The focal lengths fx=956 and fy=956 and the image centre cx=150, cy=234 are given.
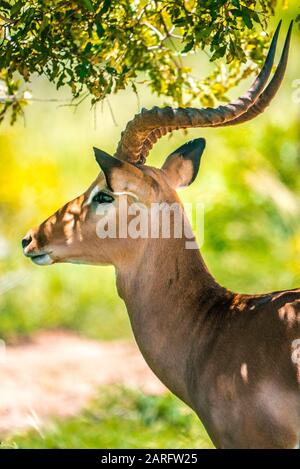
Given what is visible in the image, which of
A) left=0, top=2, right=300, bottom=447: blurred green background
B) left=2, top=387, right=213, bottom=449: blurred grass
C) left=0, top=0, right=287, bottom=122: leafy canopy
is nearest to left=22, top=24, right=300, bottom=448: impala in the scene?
left=0, top=0, right=287, bottom=122: leafy canopy

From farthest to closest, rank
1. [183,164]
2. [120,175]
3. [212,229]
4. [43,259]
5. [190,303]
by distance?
[212,229], [183,164], [43,259], [190,303], [120,175]

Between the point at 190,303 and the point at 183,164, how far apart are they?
834mm

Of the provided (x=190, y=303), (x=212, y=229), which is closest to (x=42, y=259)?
(x=190, y=303)

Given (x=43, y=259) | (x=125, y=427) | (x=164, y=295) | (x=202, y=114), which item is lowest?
(x=125, y=427)

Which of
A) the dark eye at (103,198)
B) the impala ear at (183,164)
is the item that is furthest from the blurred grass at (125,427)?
the dark eye at (103,198)

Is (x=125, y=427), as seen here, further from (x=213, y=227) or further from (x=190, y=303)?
(x=190, y=303)

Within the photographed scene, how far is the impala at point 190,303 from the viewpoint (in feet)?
13.6

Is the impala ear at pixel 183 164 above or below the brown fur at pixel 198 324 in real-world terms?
above

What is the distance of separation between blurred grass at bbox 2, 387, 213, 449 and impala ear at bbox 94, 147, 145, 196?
11.8ft

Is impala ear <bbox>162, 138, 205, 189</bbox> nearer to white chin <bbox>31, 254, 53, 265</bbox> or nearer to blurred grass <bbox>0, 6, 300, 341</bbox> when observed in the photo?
white chin <bbox>31, 254, 53, 265</bbox>

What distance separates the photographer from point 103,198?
4.70m

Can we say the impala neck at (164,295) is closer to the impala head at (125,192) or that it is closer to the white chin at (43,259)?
the impala head at (125,192)

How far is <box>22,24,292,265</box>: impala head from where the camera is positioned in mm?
4562
